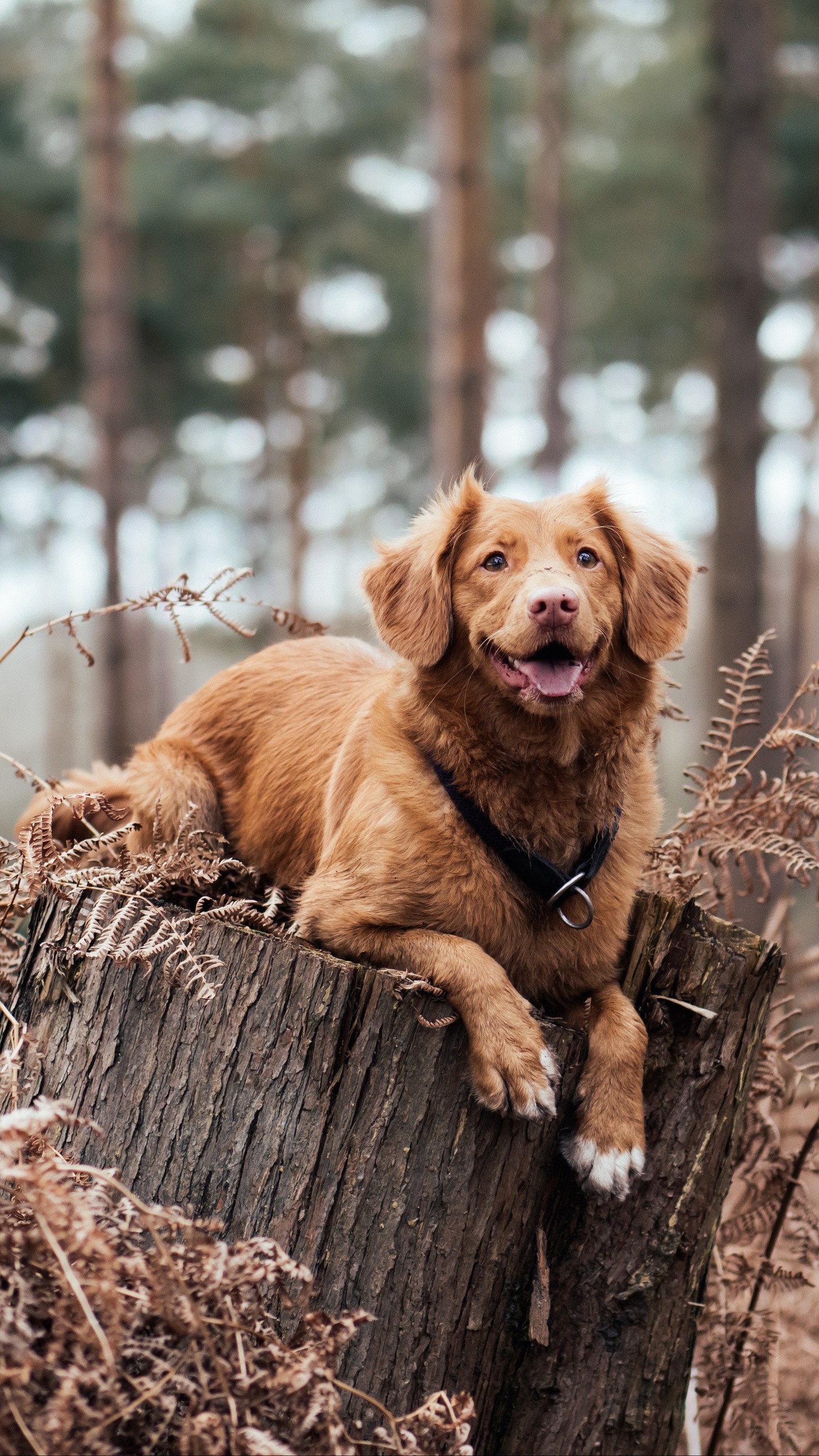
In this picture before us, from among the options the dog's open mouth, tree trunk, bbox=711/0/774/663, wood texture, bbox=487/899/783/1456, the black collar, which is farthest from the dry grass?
tree trunk, bbox=711/0/774/663

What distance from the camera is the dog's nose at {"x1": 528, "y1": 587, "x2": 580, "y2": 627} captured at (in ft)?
9.41

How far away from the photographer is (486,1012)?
2707mm

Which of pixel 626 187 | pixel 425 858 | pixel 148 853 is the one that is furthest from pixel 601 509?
pixel 626 187

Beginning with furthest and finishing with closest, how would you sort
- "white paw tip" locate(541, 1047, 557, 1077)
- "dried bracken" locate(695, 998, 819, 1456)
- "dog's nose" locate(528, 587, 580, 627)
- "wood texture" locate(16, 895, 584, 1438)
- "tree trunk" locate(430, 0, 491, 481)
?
"tree trunk" locate(430, 0, 491, 481) → "dried bracken" locate(695, 998, 819, 1456) → "dog's nose" locate(528, 587, 580, 627) → "white paw tip" locate(541, 1047, 557, 1077) → "wood texture" locate(16, 895, 584, 1438)

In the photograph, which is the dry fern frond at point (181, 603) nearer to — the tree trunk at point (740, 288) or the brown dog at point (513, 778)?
the brown dog at point (513, 778)

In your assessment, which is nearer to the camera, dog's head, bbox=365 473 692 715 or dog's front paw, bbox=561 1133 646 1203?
dog's front paw, bbox=561 1133 646 1203

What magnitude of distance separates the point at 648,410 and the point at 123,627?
53.4 feet

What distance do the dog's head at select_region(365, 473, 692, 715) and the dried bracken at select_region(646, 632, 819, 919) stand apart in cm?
36

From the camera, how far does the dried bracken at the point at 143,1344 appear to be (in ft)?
6.12

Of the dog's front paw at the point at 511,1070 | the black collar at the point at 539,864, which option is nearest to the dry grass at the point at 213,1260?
the dog's front paw at the point at 511,1070

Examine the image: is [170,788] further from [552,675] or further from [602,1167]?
[602,1167]

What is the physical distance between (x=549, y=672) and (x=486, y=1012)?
87 cm

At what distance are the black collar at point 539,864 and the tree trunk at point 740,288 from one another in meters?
5.19

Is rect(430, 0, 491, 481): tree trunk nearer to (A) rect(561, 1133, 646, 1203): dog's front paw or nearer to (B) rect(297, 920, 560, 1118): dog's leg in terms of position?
(B) rect(297, 920, 560, 1118): dog's leg
